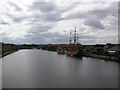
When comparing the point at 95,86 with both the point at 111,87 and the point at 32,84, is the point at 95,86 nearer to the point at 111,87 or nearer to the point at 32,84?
the point at 111,87

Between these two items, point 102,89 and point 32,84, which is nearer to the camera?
point 102,89

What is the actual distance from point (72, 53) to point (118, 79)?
103 ft

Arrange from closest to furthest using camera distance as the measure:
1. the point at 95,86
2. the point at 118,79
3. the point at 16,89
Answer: the point at 16,89 → the point at 95,86 → the point at 118,79

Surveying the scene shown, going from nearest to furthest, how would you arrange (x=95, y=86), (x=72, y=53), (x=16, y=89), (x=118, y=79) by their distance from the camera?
(x=16, y=89)
(x=95, y=86)
(x=118, y=79)
(x=72, y=53)

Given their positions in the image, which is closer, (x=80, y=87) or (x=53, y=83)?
(x=80, y=87)

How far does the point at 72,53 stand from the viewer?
47.8m

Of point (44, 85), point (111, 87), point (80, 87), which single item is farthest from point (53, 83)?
point (111, 87)

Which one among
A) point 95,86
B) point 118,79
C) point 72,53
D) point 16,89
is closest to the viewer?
point 16,89

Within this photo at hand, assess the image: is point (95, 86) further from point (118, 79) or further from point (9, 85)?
point (9, 85)

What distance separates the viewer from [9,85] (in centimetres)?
1410

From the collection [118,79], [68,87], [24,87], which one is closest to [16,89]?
[24,87]

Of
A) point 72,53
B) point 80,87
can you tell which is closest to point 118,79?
point 80,87

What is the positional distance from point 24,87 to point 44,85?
1.38 m

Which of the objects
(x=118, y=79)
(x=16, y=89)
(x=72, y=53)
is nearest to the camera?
(x=16, y=89)
